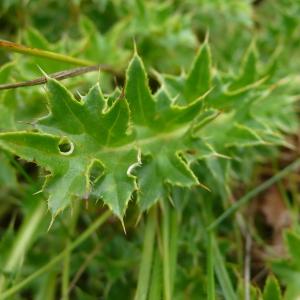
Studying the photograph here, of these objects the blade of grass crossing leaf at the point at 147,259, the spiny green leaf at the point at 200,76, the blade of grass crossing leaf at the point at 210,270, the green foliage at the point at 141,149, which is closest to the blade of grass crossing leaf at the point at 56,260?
the green foliage at the point at 141,149

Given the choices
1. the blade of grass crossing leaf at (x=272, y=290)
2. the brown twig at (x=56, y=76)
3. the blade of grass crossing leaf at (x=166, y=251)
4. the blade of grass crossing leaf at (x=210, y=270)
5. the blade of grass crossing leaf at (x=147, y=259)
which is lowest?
the blade of grass crossing leaf at (x=147, y=259)

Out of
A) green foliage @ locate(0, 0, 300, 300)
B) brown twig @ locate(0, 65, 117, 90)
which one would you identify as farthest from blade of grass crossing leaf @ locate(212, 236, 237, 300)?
brown twig @ locate(0, 65, 117, 90)

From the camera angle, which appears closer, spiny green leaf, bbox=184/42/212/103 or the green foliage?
the green foliage

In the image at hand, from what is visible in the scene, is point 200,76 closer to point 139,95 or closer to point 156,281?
point 139,95

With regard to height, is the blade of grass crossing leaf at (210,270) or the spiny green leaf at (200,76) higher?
the spiny green leaf at (200,76)

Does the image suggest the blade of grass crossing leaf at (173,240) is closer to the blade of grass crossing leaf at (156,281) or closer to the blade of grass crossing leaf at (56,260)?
the blade of grass crossing leaf at (156,281)

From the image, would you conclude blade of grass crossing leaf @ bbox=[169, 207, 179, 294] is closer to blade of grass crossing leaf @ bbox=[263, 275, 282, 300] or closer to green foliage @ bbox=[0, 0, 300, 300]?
green foliage @ bbox=[0, 0, 300, 300]
